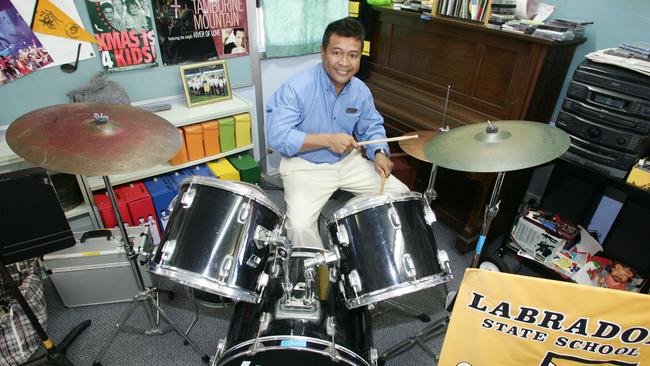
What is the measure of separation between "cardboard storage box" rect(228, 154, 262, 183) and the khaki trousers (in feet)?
1.66

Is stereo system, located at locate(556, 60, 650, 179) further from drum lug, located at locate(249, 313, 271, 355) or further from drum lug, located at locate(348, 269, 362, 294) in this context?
drum lug, located at locate(249, 313, 271, 355)

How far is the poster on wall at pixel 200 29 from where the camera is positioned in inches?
89.5

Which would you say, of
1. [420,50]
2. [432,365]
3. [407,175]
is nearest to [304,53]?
[420,50]

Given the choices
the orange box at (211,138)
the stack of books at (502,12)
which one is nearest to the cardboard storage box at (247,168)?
the orange box at (211,138)

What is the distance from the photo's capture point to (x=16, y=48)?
1.91 metres

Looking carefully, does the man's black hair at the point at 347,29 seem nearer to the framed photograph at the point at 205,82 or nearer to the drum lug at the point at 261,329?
the framed photograph at the point at 205,82

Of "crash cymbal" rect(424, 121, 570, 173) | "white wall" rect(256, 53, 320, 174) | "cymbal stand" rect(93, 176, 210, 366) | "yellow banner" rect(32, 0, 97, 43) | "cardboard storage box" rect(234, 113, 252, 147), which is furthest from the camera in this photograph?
"white wall" rect(256, 53, 320, 174)

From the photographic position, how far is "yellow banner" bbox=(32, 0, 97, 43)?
1916 millimetres

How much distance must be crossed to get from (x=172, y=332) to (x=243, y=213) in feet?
3.09

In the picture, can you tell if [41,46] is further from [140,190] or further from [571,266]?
[571,266]

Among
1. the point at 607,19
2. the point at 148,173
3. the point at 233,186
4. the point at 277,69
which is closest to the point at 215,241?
the point at 233,186

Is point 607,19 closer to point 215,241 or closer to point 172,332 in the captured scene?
point 215,241

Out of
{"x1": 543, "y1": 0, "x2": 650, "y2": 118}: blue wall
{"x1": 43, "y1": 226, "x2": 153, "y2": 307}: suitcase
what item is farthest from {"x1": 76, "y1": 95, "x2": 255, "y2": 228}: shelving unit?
{"x1": 543, "y1": 0, "x2": 650, "y2": 118}: blue wall

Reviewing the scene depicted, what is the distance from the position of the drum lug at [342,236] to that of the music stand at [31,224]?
1.21m
